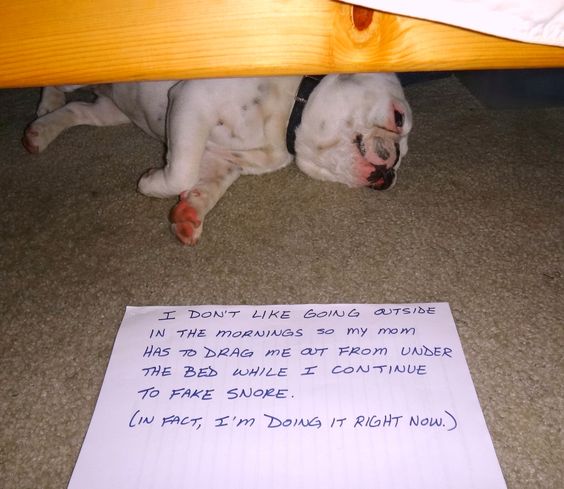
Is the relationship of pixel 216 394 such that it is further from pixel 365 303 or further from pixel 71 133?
pixel 71 133

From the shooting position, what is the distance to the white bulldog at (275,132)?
3.10 ft

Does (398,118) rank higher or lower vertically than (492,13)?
lower

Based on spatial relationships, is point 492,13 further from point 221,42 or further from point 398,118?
point 398,118

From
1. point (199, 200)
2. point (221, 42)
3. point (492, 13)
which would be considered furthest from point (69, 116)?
point (492, 13)

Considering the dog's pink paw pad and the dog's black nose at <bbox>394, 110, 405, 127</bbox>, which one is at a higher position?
the dog's black nose at <bbox>394, 110, 405, 127</bbox>

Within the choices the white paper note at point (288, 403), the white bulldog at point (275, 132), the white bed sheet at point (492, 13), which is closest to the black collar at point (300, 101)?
the white bulldog at point (275, 132)

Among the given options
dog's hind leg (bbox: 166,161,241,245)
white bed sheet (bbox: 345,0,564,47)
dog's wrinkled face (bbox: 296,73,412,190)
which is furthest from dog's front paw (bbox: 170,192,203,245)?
white bed sheet (bbox: 345,0,564,47)

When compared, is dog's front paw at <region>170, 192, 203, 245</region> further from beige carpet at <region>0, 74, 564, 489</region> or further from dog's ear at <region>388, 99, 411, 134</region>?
dog's ear at <region>388, 99, 411, 134</region>

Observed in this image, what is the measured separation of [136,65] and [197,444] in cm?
40

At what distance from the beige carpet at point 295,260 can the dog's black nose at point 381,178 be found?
22 mm

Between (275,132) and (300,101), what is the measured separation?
0.26 feet

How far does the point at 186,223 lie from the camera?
2.85ft

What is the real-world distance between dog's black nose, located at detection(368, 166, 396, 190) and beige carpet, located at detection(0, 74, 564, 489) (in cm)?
2

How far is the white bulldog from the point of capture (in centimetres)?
94
